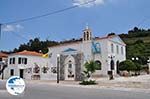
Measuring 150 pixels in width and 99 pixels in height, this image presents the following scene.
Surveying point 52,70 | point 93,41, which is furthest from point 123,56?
point 52,70

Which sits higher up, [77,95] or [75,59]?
[75,59]

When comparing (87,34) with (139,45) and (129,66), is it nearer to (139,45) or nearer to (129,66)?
(129,66)

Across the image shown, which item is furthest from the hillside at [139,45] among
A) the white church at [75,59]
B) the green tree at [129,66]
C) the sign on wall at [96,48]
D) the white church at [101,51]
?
the sign on wall at [96,48]

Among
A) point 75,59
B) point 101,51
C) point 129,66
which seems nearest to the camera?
point 75,59

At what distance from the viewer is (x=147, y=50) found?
79.6m

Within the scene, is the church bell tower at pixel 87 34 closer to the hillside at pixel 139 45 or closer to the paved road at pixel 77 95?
the hillside at pixel 139 45

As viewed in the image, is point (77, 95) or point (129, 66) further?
point (129, 66)

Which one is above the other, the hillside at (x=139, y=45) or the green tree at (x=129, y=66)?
the hillside at (x=139, y=45)

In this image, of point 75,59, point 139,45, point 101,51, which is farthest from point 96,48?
point 139,45

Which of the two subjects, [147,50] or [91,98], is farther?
[147,50]

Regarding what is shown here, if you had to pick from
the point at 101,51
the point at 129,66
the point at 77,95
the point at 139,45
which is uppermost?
the point at 139,45

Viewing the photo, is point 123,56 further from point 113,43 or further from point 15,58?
point 15,58

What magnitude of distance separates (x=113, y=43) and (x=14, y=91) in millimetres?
49090

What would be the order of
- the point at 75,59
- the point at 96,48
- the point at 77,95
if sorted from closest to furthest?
the point at 77,95, the point at 75,59, the point at 96,48
